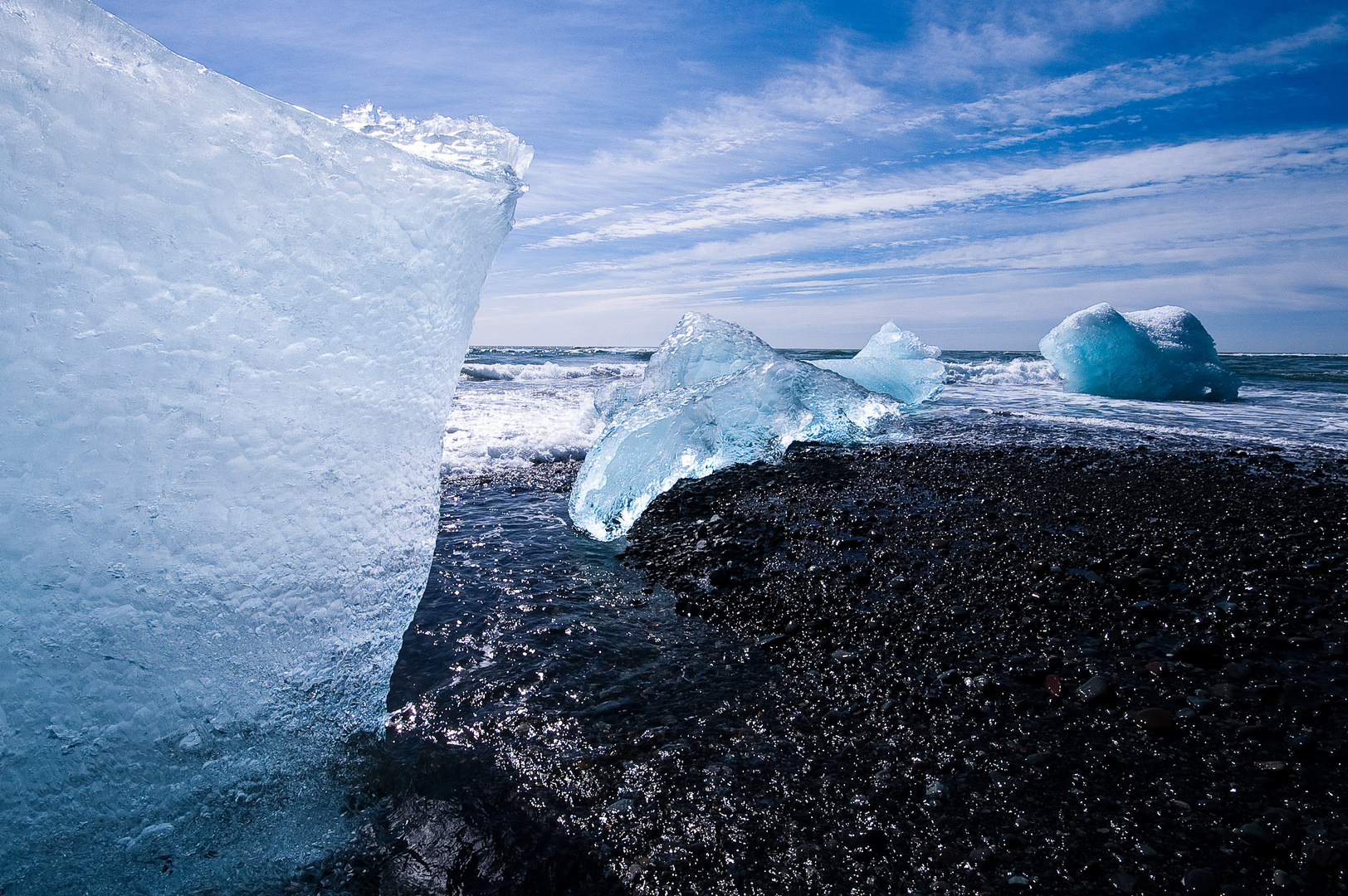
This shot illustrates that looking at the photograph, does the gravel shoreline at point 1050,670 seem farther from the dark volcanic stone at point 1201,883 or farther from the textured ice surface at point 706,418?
the textured ice surface at point 706,418

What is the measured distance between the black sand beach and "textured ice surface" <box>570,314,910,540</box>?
3.97 feet

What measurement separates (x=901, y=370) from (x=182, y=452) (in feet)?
43.0

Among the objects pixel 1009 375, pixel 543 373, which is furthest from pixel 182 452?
pixel 1009 375

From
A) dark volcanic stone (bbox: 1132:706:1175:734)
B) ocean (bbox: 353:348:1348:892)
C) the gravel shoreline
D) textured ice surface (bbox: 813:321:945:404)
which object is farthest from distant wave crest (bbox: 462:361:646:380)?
dark volcanic stone (bbox: 1132:706:1175:734)

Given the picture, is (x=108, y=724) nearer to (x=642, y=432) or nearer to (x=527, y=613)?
(x=527, y=613)

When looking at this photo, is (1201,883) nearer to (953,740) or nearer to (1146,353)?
(953,740)

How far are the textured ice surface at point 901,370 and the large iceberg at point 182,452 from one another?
11.6 m

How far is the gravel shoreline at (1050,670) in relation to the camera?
6.57ft

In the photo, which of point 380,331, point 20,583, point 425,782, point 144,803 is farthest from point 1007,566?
point 20,583

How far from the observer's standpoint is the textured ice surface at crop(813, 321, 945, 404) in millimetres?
13289

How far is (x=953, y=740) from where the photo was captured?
2.54 m

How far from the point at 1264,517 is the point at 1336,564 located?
101cm

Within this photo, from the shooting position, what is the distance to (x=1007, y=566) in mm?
4129

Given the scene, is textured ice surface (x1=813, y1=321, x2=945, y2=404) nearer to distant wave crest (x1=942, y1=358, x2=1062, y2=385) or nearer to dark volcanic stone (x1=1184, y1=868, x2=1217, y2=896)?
distant wave crest (x1=942, y1=358, x2=1062, y2=385)
